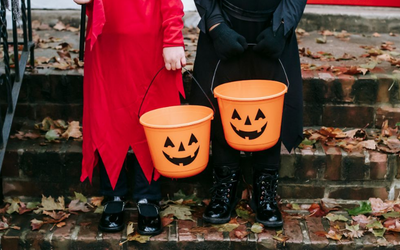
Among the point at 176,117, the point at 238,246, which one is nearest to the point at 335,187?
the point at 238,246

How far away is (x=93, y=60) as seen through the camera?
2980 mm

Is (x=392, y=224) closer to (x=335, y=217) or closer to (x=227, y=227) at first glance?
(x=335, y=217)

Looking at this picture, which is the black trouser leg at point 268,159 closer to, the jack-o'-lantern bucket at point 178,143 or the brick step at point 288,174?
the brick step at point 288,174

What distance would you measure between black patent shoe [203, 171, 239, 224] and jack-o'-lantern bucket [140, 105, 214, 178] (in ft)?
1.27

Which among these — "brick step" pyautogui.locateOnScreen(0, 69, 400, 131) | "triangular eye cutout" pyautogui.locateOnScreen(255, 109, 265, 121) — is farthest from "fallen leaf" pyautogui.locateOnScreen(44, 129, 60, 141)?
"triangular eye cutout" pyautogui.locateOnScreen(255, 109, 265, 121)

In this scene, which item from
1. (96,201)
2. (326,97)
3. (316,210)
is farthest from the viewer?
(326,97)

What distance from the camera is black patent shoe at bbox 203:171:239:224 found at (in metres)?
3.31

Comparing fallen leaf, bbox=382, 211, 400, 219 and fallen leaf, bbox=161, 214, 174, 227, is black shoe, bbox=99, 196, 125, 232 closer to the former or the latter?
fallen leaf, bbox=161, 214, 174, 227

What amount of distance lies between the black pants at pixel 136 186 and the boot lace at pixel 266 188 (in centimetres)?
63

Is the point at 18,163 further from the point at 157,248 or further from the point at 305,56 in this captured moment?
the point at 305,56

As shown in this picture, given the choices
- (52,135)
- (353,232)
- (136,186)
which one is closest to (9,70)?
(52,135)

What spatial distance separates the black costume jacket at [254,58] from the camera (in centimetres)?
296

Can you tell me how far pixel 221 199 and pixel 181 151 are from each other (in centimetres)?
65

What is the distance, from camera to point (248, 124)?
9.34ft
